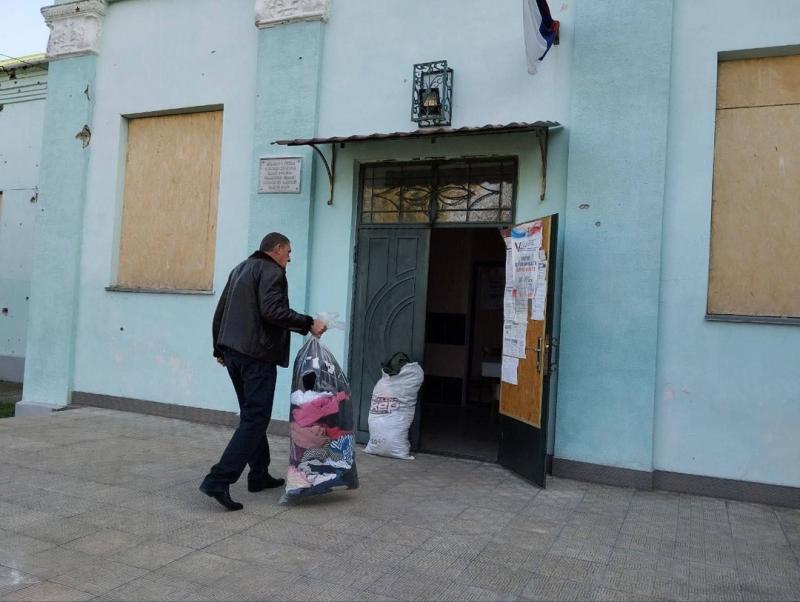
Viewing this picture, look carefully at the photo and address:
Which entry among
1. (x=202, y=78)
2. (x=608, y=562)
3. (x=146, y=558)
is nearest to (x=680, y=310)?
(x=608, y=562)

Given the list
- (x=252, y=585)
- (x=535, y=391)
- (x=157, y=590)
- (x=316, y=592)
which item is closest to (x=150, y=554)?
(x=157, y=590)

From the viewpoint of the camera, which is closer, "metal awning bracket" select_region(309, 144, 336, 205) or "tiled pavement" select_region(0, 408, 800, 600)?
"tiled pavement" select_region(0, 408, 800, 600)

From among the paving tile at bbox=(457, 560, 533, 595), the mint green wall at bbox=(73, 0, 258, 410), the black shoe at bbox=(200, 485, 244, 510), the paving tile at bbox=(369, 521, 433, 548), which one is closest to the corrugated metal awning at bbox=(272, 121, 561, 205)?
the mint green wall at bbox=(73, 0, 258, 410)

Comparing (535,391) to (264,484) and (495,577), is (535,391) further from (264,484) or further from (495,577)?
(264,484)

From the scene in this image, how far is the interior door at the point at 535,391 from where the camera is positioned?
214 inches

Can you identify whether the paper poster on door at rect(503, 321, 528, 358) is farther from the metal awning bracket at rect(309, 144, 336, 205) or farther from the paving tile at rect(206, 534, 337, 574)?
the paving tile at rect(206, 534, 337, 574)

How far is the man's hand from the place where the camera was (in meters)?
4.57

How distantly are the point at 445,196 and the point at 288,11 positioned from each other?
8.93ft

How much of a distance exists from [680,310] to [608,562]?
2433 mm

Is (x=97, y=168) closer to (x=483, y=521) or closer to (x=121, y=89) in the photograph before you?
(x=121, y=89)

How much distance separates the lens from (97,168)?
842 centimetres

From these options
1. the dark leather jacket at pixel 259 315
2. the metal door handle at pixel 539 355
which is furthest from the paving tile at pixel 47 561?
the metal door handle at pixel 539 355

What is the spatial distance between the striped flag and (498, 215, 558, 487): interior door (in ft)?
4.75

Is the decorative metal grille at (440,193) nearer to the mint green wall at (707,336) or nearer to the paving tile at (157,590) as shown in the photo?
the mint green wall at (707,336)
